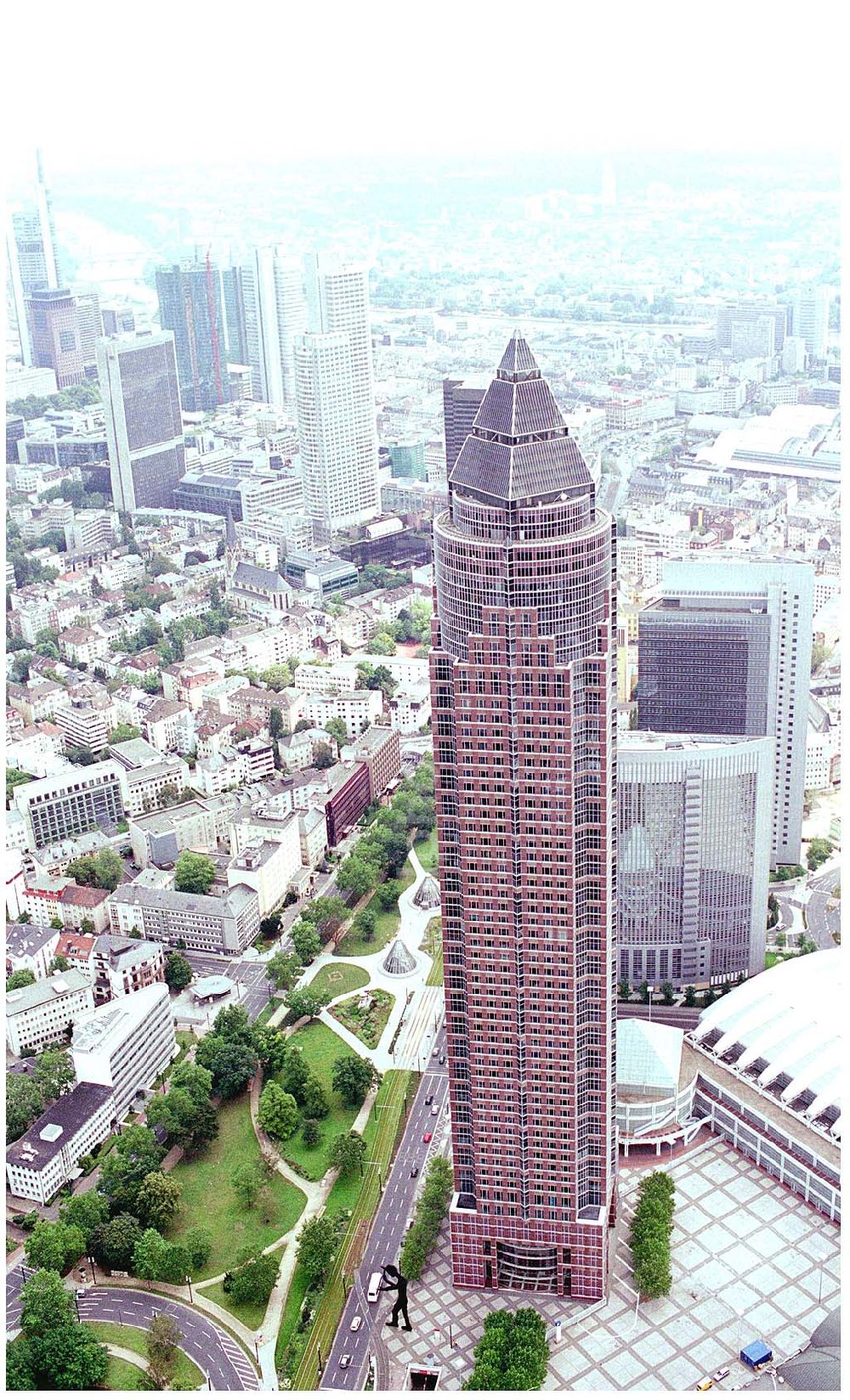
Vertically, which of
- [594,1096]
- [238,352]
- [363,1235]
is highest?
[238,352]

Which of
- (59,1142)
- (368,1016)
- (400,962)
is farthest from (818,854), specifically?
(59,1142)

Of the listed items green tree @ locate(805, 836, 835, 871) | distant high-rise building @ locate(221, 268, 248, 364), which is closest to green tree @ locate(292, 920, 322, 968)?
green tree @ locate(805, 836, 835, 871)

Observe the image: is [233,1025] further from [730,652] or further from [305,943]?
[730,652]

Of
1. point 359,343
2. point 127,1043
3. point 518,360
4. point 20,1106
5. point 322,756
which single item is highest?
point 518,360

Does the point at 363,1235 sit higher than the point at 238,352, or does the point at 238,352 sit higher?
the point at 238,352

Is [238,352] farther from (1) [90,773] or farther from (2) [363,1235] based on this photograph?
(2) [363,1235]

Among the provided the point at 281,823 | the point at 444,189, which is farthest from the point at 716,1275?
the point at 444,189
